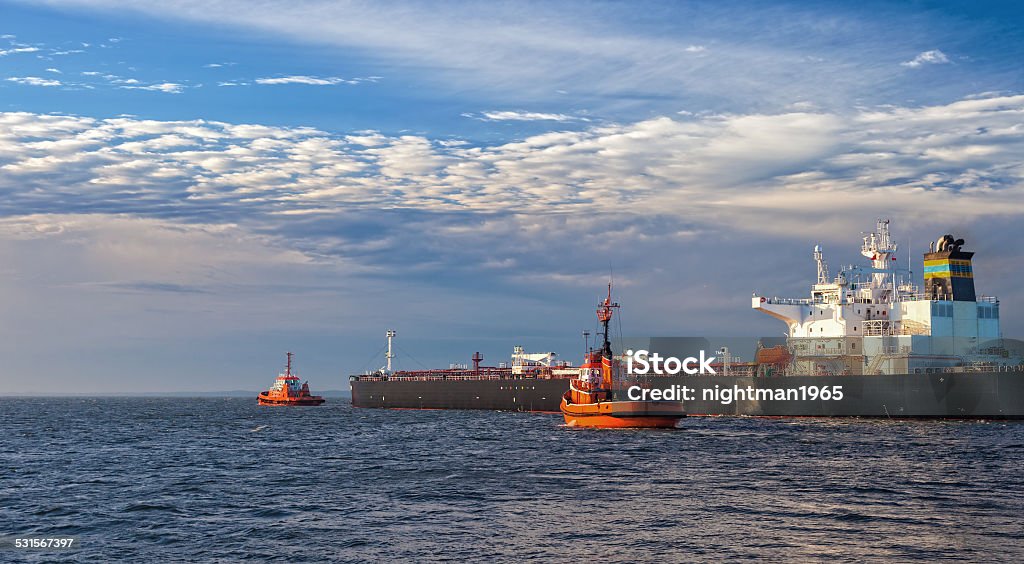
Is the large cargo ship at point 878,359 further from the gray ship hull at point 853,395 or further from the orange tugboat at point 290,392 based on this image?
the orange tugboat at point 290,392

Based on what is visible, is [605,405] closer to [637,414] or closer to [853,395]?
[637,414]

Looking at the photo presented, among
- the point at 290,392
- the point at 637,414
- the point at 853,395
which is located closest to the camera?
the point at 637,414

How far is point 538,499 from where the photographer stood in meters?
30.9

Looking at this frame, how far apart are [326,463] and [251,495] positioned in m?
11.1

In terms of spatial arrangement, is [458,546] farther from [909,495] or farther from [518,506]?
[909,495]

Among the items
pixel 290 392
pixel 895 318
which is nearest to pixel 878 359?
pixel 895 318

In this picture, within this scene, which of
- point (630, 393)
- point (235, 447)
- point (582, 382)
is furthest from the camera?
point (630, 393)

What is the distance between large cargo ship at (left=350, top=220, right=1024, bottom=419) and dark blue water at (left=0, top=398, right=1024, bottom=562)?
1402cm

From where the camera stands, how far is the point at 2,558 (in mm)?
22859

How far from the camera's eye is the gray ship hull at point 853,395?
2709 inches

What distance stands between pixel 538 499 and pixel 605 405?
98.2ft

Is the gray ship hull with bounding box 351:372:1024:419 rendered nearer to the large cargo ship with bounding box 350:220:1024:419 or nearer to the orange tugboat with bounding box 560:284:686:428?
the large cargo ship with bounding box 350:220:1024:419

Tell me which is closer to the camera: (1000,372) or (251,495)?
(251,495)

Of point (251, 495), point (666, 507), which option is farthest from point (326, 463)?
point (666, 507)
